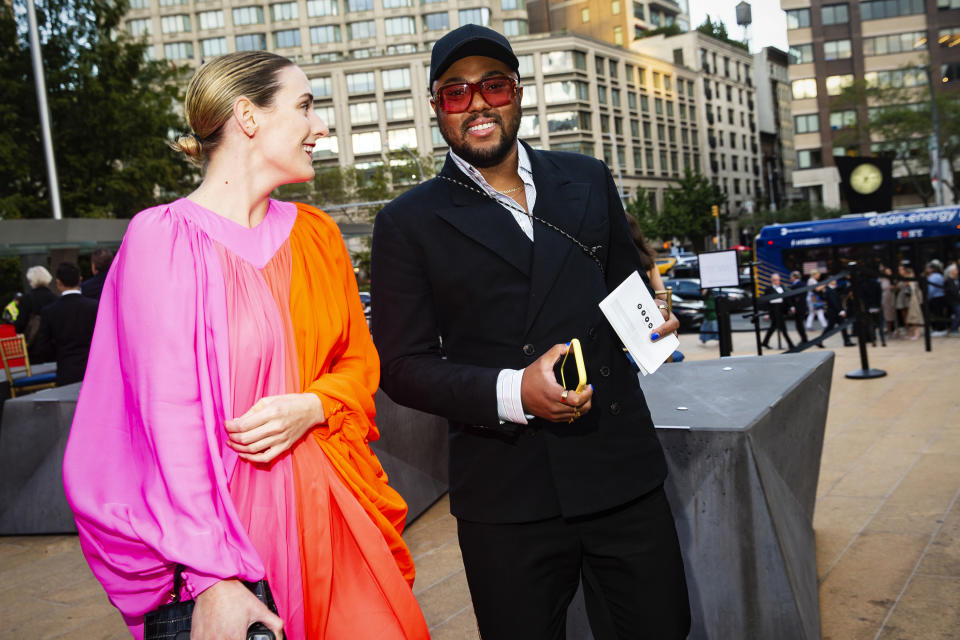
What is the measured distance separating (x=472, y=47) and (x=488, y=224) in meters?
0.45

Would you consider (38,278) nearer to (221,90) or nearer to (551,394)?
(221,90)

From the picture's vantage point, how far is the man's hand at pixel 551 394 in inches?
67.0

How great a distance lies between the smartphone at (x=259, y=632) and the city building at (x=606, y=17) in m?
91.0

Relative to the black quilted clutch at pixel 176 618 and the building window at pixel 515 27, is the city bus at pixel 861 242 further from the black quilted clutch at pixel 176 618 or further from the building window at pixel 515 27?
the building window at pixel 515 27

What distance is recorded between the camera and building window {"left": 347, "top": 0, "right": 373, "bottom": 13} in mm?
75562

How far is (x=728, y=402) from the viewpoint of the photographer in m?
3.36

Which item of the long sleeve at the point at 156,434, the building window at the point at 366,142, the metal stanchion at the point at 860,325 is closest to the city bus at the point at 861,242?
the metal stanchion at the point at 860,325

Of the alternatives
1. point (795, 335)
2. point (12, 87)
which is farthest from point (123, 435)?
point (12, 87)

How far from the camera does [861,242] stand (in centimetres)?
2403

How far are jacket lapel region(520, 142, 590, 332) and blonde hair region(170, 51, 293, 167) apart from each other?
27.8 inches

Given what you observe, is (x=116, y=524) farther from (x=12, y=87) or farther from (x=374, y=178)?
(x=374, y=178)

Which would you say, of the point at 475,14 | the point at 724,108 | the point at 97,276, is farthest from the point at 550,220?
the point at 724,108

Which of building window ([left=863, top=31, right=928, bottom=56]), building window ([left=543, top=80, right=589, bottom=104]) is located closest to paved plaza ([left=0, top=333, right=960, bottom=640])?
building window ([left=543, top=80, right=589, bottom=104])

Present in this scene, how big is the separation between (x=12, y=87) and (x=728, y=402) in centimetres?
2386
